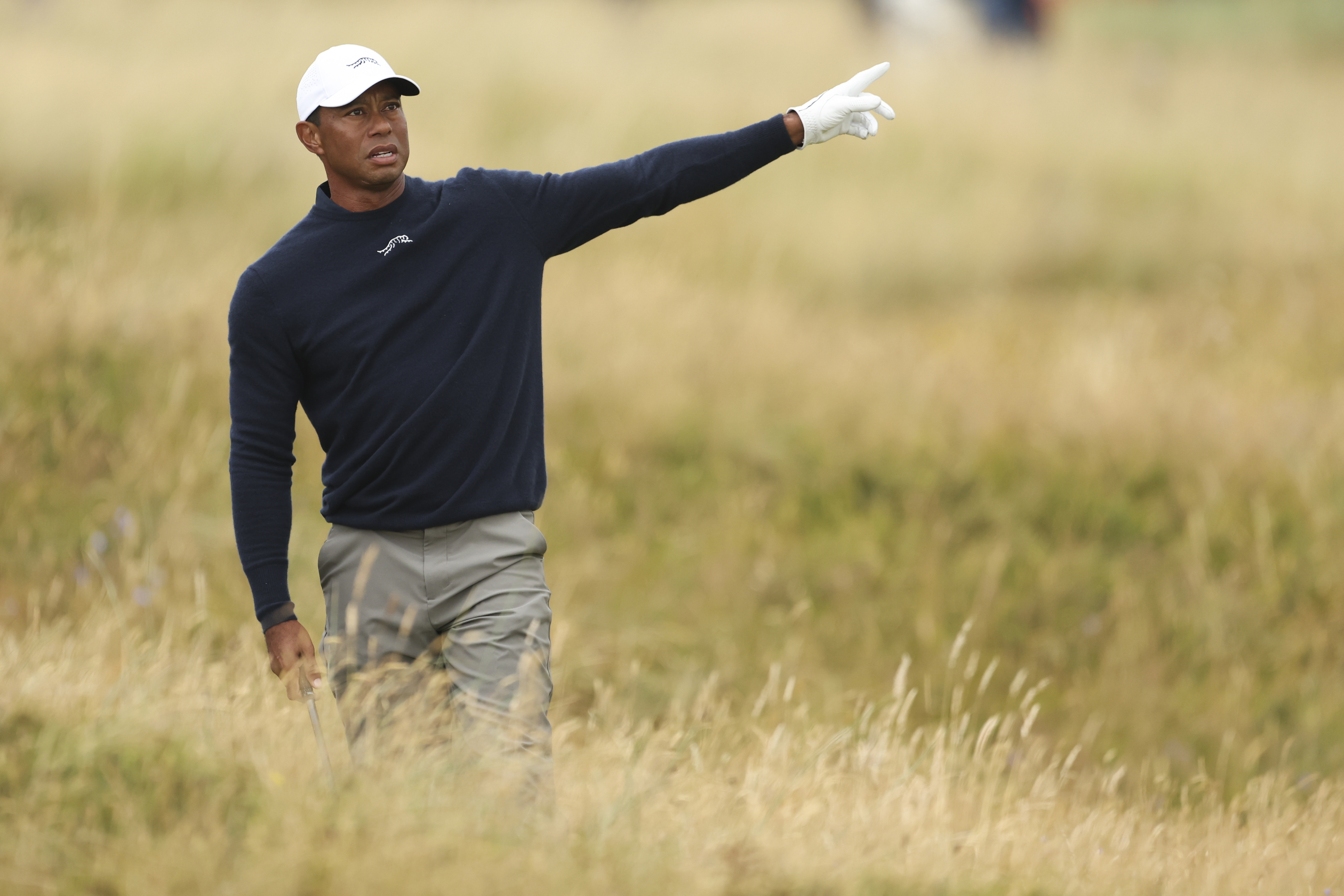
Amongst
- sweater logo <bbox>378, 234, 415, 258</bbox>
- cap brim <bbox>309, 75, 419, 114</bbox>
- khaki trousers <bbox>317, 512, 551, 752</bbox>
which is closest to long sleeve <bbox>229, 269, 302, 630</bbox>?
khaki trousers <bbox>317, 512, 551, 752</bbox>

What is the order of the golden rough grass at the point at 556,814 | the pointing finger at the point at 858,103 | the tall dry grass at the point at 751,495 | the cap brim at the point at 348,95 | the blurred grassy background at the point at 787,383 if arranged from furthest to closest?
the blurred grassy background at the point at 787,383
the pointing finger at the point at 858,103
the cap brim at the point at 348,95
the tall dry grass at the point at 751,495
the golden rough grass at the point at 556,814

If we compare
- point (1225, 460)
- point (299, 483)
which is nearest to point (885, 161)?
point (1225, 460)

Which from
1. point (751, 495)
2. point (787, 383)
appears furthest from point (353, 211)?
point (787, 383)

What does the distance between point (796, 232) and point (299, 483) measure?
4.77m

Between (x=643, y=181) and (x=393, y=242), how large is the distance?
682mm

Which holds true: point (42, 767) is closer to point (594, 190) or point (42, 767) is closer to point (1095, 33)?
point (594, 190)

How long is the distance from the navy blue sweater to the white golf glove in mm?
801

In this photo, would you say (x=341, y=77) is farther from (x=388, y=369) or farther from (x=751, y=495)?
(x=751, y=495)

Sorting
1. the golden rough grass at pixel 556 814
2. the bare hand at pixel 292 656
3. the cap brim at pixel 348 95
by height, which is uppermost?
the cap brim at pixel 348 95

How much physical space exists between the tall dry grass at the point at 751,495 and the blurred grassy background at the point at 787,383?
1.2 inches

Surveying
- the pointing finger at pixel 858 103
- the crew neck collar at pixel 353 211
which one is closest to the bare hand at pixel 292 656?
the crew neck collar at pixel 353 211

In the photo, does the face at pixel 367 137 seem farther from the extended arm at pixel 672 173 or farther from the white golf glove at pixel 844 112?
the white golf glove at pixel 844 112

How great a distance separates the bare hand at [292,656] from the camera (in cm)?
304

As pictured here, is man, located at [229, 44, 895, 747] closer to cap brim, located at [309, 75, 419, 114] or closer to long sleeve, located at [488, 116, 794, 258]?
cap brim, located at [309, 75, 419, 114]
